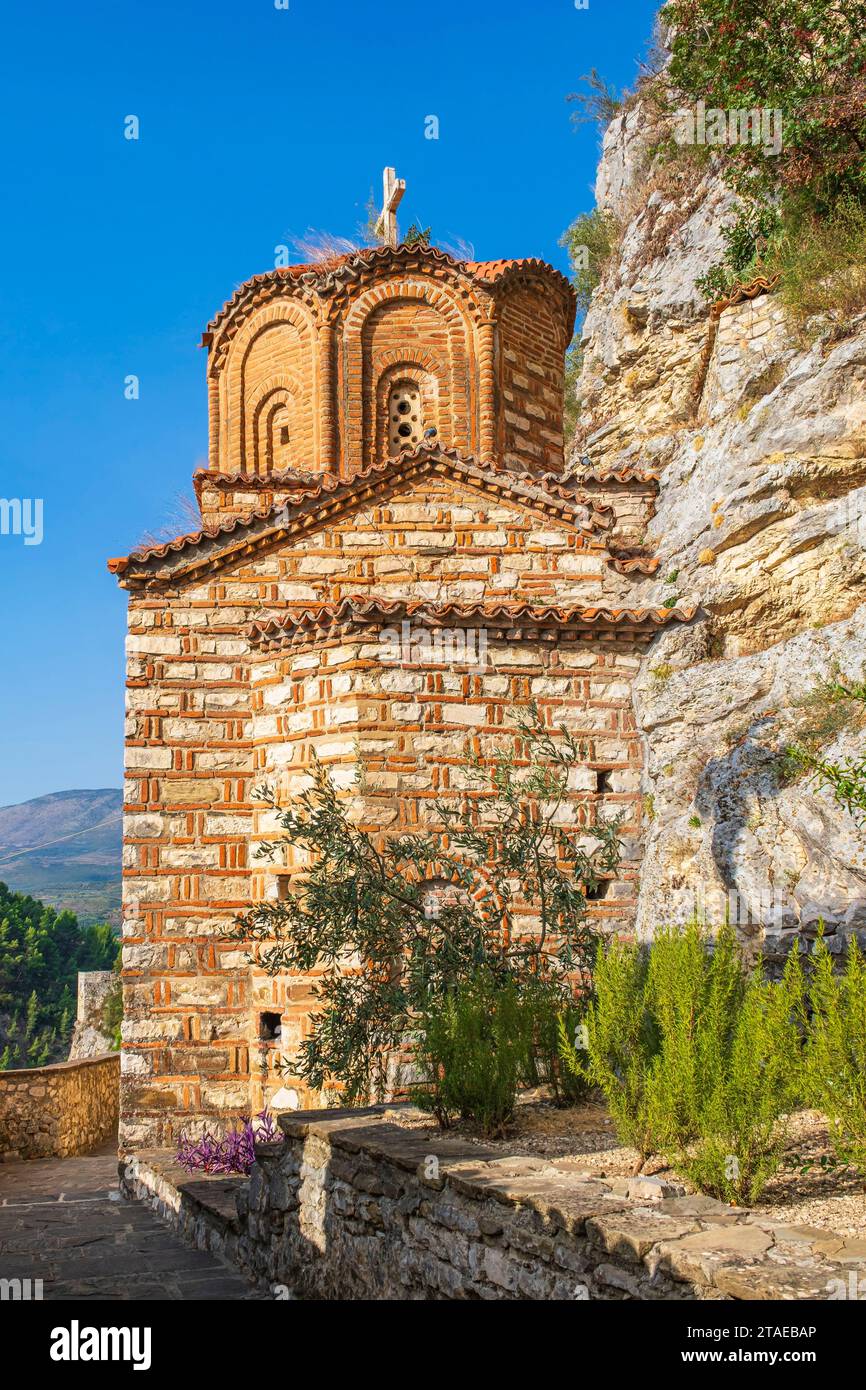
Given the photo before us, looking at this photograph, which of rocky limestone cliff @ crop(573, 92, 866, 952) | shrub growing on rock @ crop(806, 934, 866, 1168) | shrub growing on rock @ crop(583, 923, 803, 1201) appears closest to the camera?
shrub growing on rock @ crop(806, 934, 866, 1168)

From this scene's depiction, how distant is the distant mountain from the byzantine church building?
68177 mm

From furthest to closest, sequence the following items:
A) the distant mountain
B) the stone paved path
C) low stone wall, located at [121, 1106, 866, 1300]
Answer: the distant mountain → the stone paved path → low stone wall, located at [121, 1106, 866, 1300]

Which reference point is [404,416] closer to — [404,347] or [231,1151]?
[404,347]

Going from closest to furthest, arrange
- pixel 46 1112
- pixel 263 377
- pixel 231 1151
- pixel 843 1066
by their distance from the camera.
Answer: pixel 843 1066 < pixel 231 1151 < pixel 46 1112 < pixel 263 377

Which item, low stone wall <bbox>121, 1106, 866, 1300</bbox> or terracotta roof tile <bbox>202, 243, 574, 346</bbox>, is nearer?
low stone wall <bbox>121, 1106, 866, 1300</bbox>

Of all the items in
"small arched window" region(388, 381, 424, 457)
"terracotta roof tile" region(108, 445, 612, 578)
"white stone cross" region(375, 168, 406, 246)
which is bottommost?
"terracotta roof tile" region(108, 445, 612, 578)

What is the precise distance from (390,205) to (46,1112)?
1224cm

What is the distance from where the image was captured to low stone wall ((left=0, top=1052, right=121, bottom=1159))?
492 inches

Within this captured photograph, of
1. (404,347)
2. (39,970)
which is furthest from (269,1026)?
(39,970)

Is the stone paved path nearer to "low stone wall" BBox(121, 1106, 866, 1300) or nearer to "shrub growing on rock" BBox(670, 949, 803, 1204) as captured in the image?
"low stone wall" BBox(121, 1106, 866, 1300)

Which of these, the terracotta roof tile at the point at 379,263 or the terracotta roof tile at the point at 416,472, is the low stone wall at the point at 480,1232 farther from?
the terracotta roof tile at the point at 379,263

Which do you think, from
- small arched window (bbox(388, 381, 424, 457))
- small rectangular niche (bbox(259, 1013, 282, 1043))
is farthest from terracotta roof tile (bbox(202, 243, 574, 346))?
small rectangular niche (bbox(259, 1013, 282, 1043))

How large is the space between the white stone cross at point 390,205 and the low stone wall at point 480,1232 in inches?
508

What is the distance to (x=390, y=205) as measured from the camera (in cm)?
1574
